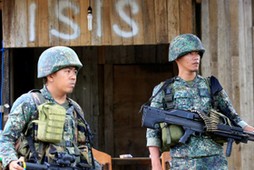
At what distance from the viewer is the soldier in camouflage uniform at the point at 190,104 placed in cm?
434

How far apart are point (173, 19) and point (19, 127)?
2.90 metres

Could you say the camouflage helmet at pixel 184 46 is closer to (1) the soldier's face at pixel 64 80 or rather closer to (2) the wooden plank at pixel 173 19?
(1) the soldier's face at pixel 64 80

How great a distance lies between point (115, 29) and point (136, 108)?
8.18ft

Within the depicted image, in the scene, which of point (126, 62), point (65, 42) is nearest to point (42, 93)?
point (65, 42)

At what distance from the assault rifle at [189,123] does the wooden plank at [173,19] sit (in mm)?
2017

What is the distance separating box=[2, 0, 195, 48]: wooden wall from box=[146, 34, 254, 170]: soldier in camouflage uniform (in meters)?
1.68

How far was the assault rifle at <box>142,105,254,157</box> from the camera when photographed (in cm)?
432

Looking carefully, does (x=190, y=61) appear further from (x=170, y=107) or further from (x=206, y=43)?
(x=206, y=43)

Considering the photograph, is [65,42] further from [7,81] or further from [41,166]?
[41,166]

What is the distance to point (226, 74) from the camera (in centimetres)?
613

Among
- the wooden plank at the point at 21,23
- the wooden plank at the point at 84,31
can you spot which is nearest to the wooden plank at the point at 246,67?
the wooden plank at the point at 84,31

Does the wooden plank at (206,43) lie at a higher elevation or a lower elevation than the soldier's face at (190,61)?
higher

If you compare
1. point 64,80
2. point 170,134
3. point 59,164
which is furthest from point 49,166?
point 170,134

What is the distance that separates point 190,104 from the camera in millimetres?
4461
